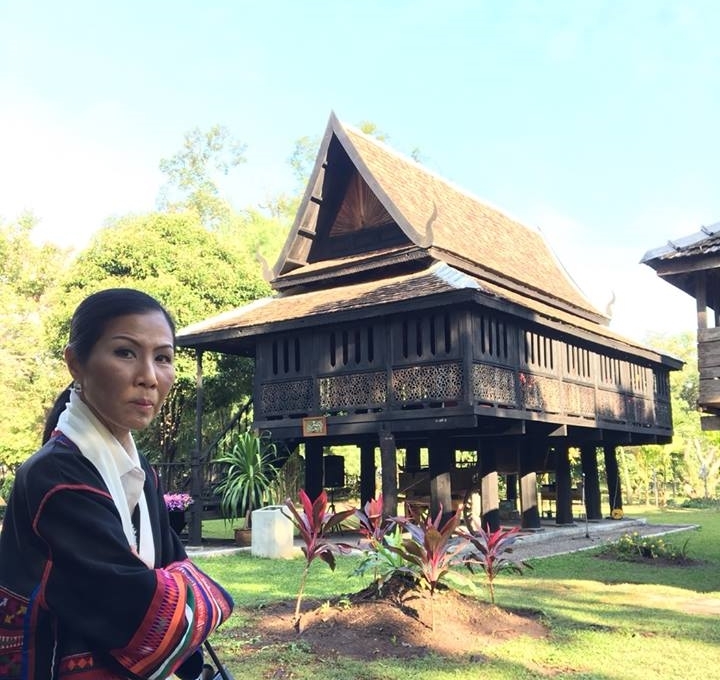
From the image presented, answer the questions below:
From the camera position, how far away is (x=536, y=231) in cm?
2208

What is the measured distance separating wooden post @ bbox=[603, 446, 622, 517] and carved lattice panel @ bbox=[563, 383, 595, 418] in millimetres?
4487

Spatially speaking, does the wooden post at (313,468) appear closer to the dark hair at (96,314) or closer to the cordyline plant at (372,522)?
the cordyline plant at (372,522)

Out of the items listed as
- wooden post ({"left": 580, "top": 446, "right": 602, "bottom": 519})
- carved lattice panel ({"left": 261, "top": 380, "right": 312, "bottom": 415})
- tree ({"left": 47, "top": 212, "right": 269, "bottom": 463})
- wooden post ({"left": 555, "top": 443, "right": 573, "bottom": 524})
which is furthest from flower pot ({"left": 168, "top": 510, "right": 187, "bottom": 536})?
wooden post ({"left": 580, "top": 446, "right": 602, "bottom": 519})

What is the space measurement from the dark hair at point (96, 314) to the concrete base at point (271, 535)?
1062 cm

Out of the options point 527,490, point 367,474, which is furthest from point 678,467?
point 367,474

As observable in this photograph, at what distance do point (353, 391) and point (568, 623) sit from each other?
750cm

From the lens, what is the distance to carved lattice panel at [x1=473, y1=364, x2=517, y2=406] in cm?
1241

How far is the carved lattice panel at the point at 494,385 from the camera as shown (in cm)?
1241

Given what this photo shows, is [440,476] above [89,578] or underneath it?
underneath

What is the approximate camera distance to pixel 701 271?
34.0 feet

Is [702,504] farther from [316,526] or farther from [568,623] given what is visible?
[316,526]

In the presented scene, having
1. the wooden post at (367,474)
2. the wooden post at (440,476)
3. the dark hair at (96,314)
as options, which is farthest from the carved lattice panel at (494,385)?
the dark hair at (96,314)

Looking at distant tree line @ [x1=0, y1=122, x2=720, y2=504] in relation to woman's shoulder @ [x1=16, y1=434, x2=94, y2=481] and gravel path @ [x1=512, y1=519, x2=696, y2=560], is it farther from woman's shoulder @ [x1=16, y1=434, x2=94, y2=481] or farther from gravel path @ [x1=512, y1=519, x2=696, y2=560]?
woman's shoulder @ [x1=16, y1=434, x2=94, y2=481]

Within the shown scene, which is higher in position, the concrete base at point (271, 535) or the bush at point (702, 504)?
the concrete base at point (271, 535)
